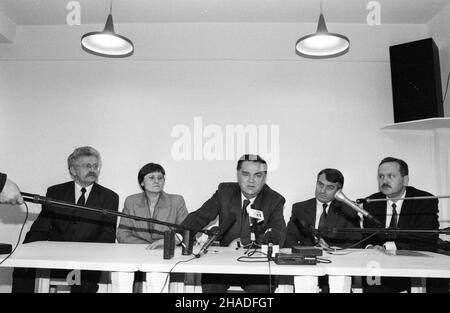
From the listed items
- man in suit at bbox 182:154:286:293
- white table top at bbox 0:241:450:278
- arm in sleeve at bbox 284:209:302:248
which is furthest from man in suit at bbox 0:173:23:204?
arm in sleeve at bbox 284:209:302:248

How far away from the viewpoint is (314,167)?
13.5 ft

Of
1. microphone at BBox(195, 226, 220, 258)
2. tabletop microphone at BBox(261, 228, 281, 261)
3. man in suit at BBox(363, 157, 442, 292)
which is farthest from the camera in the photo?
man in suit at BBox(363, 157, 442, 292)

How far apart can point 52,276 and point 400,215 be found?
10.3 feet

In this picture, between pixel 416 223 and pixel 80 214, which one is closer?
pixel 416 223

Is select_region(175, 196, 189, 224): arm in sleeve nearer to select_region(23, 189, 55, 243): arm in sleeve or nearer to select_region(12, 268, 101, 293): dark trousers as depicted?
select_region(12, 268, 101, 293): dark trousers

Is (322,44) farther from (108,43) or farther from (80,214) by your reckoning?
(80,214)

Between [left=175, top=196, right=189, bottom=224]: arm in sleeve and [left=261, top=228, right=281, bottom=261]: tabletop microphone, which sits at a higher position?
[left=175, top=196, right=189, bottom=224]: arm in sleeve

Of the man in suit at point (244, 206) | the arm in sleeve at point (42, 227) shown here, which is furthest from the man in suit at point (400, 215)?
the arm in sleeve at point (42, 227)

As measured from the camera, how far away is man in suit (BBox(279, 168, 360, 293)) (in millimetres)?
3293

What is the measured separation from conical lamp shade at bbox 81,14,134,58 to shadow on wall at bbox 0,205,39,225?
2.33m

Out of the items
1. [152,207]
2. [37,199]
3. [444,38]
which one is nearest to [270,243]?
[37,199]

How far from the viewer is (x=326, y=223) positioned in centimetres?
328

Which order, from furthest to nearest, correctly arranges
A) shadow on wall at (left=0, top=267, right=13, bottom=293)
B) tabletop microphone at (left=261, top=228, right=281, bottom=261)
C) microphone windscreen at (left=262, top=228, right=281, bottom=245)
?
shadow on wall at (left=0, top=267, right=13, bottom=293), microphone windscreen at (left=262, top=228, right=281, bottom=245), tabletop microphone at (left=261, top=228, right=281, bottom=261)

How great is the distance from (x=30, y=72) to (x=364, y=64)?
13.7 ft
